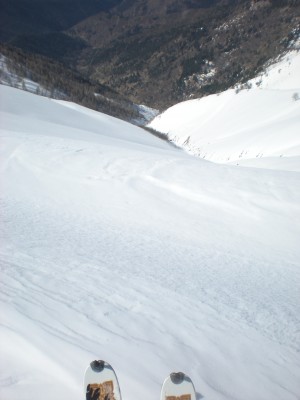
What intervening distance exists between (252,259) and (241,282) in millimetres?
775

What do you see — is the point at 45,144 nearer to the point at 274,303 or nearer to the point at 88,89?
the point at 274,303

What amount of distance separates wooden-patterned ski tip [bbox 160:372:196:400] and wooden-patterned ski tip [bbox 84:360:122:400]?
0.88 ft

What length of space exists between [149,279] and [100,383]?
1667 mm

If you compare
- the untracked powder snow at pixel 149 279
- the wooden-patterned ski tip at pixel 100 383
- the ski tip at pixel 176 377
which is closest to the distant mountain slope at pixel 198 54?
the untracked powder snow at pixel 149 279

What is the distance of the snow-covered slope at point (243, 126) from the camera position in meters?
17.4

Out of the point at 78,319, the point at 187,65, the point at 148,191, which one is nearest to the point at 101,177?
the point at 148,191

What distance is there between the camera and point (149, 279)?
12.0 feet

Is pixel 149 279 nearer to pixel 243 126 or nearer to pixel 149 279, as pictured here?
pixel 149 279

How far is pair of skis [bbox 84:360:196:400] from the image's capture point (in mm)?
2010

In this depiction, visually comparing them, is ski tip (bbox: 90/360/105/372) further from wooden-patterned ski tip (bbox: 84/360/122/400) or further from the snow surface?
the snow surface

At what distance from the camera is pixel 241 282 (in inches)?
157

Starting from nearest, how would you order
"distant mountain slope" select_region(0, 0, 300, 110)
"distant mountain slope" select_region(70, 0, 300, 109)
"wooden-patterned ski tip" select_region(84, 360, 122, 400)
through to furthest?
"wooden-patterned ski tip" select_region(84, 360, 122, 400) < "distant mountain slope" select_region(0, 0, 300, 110) < "distant mountain slope" select_region(70, 0, 300, 109)

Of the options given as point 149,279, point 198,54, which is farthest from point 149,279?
point 198,54

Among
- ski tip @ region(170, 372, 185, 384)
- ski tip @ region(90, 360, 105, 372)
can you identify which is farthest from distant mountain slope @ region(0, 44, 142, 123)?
ski tip @ region(170, 372, 185, 384)
